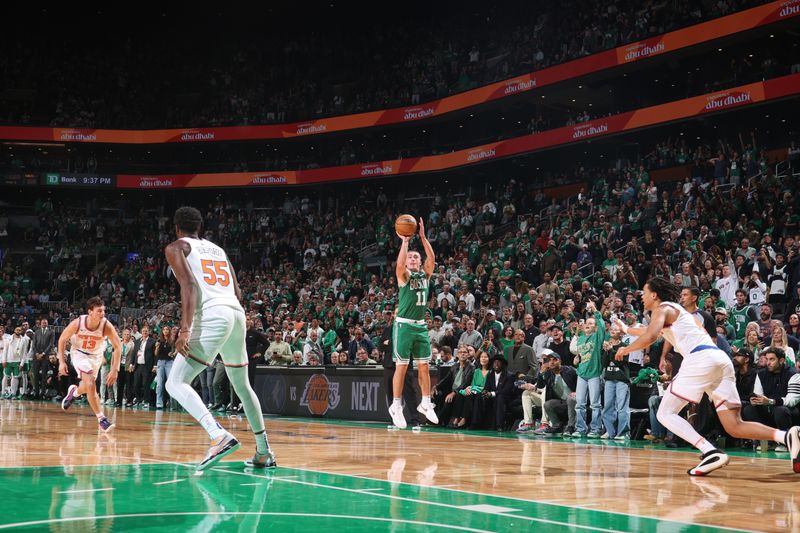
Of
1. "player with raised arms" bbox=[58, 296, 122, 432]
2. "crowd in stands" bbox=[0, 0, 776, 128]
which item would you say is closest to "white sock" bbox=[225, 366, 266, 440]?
"player with raised arms" bbox=[58, 296, 122, 432]

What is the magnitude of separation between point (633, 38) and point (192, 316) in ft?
91.0

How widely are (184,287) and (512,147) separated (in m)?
30.4

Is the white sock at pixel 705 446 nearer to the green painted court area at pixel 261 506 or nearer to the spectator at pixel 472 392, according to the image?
the green painted court area at pixel 261 506

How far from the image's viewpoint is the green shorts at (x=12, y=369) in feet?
87.4

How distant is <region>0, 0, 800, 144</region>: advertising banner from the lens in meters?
27.7

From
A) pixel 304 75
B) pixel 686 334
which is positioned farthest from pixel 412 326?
pixel 304 75

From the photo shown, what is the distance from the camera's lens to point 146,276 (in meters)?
38.9

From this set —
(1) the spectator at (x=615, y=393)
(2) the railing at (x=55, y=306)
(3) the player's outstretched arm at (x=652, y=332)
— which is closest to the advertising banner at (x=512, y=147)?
(2) the railing at (x=55, y=306)

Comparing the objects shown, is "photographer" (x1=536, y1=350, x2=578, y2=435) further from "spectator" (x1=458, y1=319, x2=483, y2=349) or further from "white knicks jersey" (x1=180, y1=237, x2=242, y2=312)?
"white knicks jersey" (x1=180, y1=237, x2=242, y2=312)

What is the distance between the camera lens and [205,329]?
7027 mm

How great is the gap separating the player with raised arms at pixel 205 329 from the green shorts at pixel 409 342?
472 centimetres

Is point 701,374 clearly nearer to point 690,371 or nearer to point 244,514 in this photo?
point 690,371

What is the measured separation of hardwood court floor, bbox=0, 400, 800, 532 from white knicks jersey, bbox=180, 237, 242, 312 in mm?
1432

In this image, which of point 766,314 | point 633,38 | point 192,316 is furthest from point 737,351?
point 633,38
